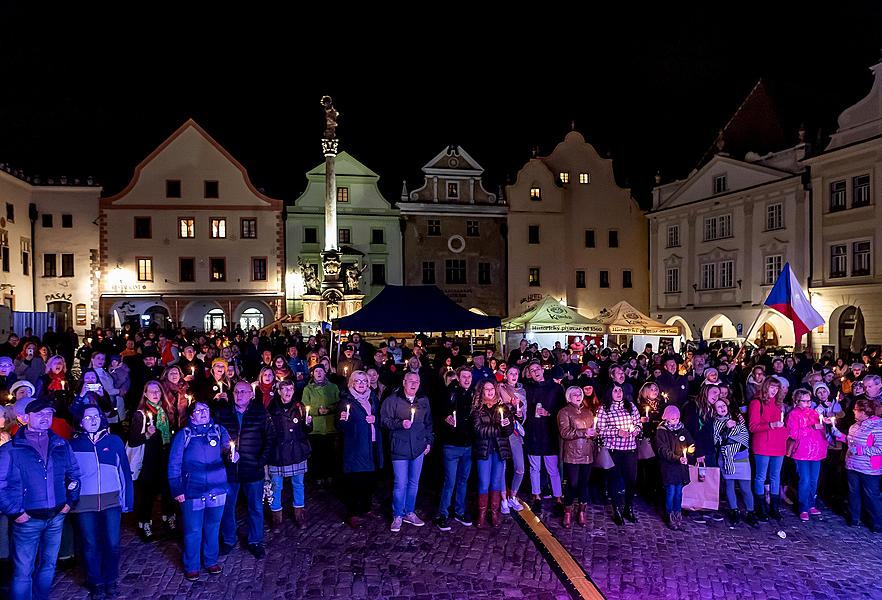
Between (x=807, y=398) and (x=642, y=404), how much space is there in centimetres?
199

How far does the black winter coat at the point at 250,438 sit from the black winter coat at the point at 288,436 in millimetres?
466

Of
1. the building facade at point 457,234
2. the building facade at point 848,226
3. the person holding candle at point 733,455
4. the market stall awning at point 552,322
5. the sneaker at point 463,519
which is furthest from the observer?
the building facade at point 457,234

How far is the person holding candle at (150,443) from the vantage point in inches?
282

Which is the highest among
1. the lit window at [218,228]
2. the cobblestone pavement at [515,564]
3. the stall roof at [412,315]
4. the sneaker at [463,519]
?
the lit window at [218,228]

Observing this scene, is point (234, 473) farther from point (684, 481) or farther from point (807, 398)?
point (807, 398)

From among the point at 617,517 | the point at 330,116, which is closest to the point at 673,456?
the point at 617,517

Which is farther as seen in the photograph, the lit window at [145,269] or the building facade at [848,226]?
the lit window at [145,269]

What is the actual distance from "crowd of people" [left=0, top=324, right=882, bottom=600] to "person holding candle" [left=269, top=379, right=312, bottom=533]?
0.02 meters

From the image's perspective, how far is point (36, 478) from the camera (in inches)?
215

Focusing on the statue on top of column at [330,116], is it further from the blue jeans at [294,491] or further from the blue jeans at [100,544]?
the blue jeans at [100,544]

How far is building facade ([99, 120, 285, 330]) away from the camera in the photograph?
34812mm

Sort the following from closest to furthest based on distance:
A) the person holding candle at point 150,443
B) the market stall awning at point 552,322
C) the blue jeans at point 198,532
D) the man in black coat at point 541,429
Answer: the blue jeans at point 198,532 → the person holding candle at point 150,443 → the man in black coat at point 541,429 → the market stall awning at point 552,322

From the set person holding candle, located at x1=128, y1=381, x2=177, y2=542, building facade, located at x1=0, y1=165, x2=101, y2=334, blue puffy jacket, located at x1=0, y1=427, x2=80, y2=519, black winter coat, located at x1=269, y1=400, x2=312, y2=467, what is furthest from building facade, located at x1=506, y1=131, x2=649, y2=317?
blue puffy jacket, located at x1=0, y1=427, x2=80, y2=519

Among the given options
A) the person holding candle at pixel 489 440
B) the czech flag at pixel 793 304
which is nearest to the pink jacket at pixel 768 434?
the person holding candle at pixel 489 440
